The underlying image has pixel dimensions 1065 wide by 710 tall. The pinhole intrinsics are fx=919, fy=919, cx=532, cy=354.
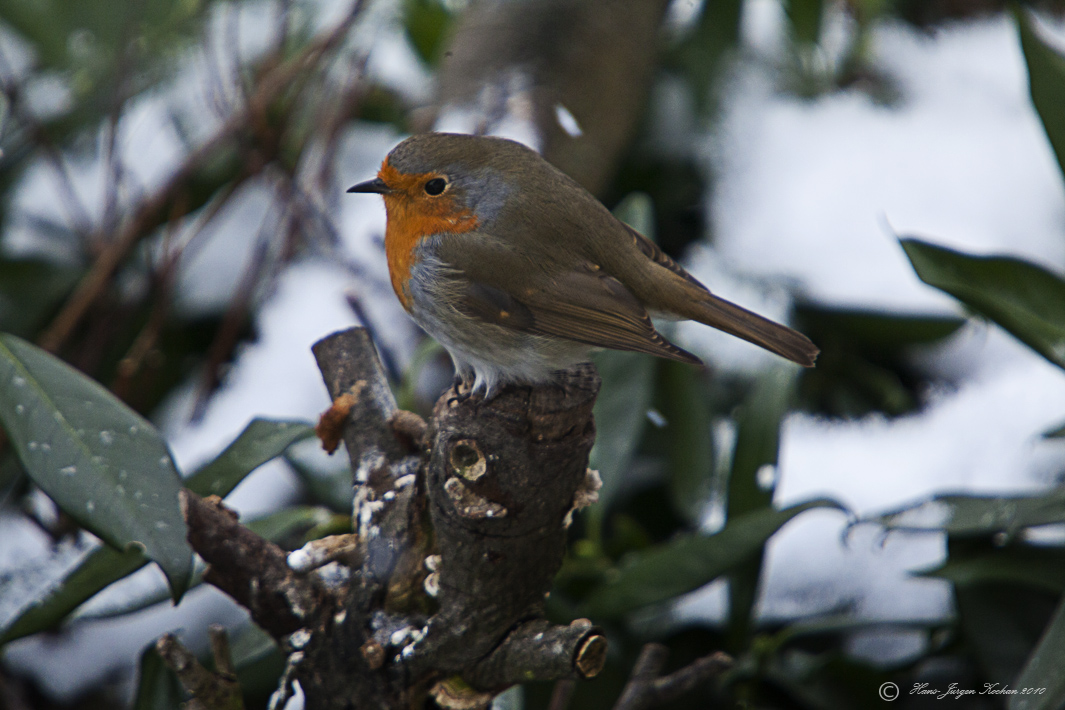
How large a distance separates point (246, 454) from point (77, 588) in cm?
30

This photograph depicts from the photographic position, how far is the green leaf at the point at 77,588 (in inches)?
49.8

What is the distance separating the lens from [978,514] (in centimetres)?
147

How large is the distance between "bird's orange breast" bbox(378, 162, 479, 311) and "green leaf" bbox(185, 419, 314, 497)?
262 mm

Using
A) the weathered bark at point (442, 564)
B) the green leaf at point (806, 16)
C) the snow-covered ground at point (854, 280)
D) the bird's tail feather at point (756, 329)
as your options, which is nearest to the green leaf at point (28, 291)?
the snow-covered ground at point (854, 280)

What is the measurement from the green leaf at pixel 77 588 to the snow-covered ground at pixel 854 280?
1.76ft

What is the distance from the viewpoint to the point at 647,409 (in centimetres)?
194

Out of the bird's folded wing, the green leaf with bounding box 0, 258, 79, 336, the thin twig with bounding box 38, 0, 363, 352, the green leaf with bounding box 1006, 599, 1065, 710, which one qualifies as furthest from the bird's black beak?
the green leaf with bounding box 0, 258, 79, 336

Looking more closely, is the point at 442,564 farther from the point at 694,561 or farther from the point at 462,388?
the point at 694,561

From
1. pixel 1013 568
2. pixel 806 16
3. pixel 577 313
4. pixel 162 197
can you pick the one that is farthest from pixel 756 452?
pixel 806 16

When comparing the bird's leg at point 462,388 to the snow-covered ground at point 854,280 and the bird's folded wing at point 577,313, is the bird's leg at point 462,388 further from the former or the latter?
the snow-covered ground at point 854,280

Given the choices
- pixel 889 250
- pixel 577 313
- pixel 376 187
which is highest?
pixel 376 187

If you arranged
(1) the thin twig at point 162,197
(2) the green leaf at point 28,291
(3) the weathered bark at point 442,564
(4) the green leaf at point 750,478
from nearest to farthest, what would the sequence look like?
(3) the weathered bark at point 442,564 < (4) the green leaf at point 750,478 < (1) the thin twig at point 162,197 < (2) the green leaf at point 28,291

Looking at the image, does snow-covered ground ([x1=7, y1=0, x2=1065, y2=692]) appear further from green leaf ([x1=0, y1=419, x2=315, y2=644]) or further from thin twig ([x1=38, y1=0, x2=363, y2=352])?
green leaf ([x1=0, y1=419, x2=315, y2=644])

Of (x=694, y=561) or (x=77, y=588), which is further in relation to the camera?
(x=694, y=561)
